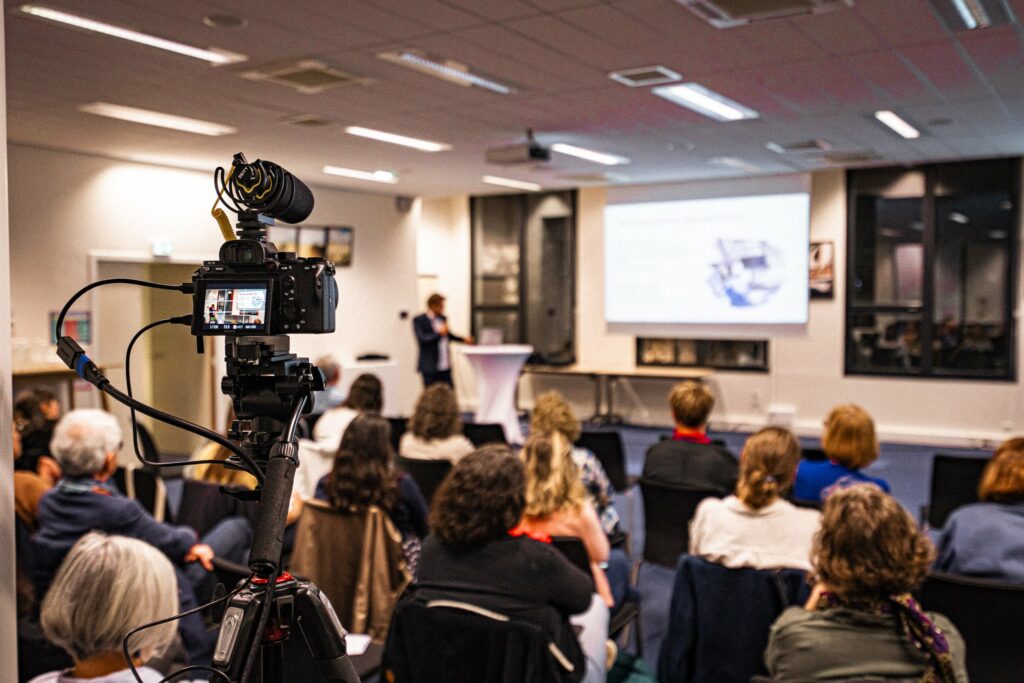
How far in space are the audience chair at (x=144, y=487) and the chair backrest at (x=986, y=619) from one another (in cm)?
313

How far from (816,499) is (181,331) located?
6763 mm

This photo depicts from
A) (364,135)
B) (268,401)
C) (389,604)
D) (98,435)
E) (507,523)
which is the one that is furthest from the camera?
(364,135)

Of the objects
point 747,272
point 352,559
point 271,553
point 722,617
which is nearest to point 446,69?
point 352,559

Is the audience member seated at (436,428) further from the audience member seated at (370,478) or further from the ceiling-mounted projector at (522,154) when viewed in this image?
the ceiling-mounted projector at (522,154)

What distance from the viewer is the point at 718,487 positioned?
405cm

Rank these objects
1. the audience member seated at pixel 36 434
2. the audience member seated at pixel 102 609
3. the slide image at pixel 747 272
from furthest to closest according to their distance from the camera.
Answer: the slide image at pixel 747 272, the audience member seated at pixel 36 434, the audience member seated at pixel 102 609

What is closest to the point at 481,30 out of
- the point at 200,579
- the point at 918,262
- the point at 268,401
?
the point at 200,579

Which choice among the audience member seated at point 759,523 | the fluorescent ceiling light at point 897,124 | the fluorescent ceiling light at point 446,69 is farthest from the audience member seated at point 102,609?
the fluorescent ceiling light at point 897,124

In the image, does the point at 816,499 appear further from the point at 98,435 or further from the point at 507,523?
the point at 98,435

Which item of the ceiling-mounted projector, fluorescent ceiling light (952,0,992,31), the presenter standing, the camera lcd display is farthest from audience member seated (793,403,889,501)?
the presenter standing

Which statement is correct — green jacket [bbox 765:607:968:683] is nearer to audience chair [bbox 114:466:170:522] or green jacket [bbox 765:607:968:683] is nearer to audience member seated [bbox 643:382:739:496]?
audience member seated [bbox 643:382:739:496]

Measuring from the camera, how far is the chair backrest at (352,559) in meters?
3.19

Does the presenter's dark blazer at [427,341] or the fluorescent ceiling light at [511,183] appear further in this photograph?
the presenter's dark blazer at [427,341]

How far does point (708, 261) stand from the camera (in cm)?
958
